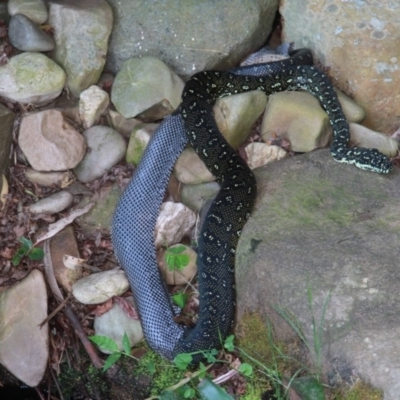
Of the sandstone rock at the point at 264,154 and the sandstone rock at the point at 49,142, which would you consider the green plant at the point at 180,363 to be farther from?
the sandstone rock at the point at 264,154

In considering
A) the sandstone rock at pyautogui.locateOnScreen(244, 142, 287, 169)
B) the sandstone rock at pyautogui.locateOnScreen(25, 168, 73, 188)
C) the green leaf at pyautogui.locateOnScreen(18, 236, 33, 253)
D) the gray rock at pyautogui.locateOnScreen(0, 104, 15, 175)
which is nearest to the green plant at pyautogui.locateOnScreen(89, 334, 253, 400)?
the green leaf at pyautogui.locateOnScreen(18, 236, 33, 253)

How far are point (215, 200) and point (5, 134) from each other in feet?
7.34

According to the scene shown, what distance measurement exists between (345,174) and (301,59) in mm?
1630

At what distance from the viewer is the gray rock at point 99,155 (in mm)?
7180

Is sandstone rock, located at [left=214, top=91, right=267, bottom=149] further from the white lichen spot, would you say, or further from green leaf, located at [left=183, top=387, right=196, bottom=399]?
green leaf, located at [left=183, top=387, right=196, bottom=399]

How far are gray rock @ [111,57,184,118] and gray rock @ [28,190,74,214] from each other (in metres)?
1.09

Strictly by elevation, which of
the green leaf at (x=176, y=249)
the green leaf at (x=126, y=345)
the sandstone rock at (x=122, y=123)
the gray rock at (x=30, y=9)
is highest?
the gray rock at (x=30, y=9)

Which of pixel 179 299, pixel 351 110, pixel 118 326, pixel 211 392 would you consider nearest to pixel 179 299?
pixel 179 299

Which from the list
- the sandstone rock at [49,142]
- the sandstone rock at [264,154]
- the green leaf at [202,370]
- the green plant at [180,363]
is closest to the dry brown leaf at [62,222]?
the sandstone rock at [49,142]

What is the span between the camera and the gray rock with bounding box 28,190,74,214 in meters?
6.88

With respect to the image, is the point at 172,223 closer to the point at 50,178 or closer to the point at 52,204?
the point at 52,204

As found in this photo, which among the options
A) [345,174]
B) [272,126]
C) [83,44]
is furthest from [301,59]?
[83,44]

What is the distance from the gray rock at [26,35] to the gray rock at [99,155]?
112 cm

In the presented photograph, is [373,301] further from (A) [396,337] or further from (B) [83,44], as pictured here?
(B) [83,44]
